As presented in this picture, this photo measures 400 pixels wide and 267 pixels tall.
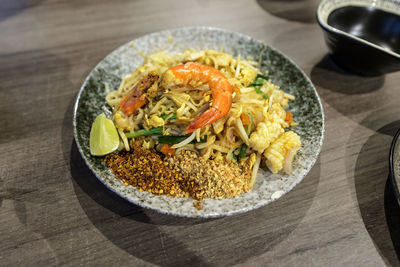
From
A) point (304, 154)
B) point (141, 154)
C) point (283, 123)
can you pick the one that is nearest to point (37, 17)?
point (141, 154)

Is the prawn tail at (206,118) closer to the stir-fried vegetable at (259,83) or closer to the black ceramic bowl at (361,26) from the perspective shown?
the stir-fried vegetable at (259,83)

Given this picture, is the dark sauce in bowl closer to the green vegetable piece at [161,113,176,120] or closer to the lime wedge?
the green vegetable piece at [161,113,176,120]

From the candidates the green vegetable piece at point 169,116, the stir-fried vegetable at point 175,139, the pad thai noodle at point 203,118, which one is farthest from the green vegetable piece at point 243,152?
the green vegetable piece at point 169,116

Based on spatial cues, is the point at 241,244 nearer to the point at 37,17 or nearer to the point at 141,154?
the point at 141,154

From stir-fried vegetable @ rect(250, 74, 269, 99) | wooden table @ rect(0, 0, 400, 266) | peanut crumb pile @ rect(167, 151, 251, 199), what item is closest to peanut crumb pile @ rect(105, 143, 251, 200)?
peanut crumb pile @ rect(167, 151, 251, 199)

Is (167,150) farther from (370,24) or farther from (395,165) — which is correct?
(370,24)
